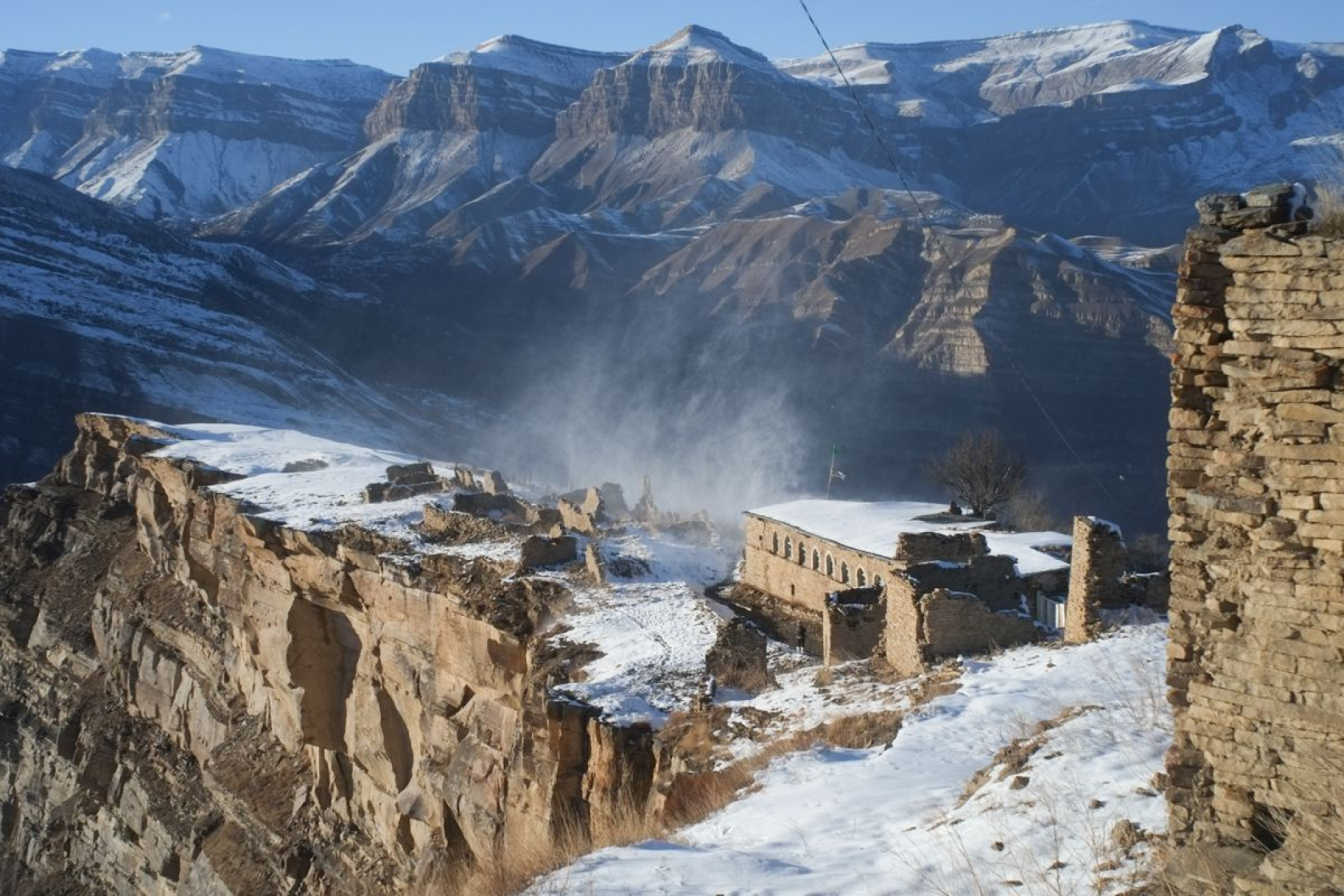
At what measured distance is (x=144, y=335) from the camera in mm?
82125

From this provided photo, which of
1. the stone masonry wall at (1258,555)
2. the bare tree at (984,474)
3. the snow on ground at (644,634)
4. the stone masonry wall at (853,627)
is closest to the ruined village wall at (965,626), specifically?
the stone masonry wall at (853,627)

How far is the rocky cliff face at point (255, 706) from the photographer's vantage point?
19.0 metres

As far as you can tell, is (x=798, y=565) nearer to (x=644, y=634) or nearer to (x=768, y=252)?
(x=644, y=634)

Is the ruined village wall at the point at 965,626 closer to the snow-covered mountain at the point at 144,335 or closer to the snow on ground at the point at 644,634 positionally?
the snow on ground at the point at 644,634

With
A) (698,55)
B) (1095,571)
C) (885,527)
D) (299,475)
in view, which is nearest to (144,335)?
(299,475)

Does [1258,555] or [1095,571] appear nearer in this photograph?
[1258,555]

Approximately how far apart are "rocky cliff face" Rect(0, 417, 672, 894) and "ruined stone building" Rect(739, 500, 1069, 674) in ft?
14.3

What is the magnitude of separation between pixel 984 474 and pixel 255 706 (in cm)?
2697

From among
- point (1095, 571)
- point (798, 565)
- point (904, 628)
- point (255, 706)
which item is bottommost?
point (255, 706)

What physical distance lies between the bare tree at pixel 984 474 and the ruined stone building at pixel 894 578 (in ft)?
29.7

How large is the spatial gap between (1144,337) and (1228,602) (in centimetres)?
9004

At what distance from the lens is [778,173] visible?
16012 cm

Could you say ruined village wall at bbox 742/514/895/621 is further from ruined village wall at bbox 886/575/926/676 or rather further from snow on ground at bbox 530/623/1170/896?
snow on ground at bbox 530/623/1170/896

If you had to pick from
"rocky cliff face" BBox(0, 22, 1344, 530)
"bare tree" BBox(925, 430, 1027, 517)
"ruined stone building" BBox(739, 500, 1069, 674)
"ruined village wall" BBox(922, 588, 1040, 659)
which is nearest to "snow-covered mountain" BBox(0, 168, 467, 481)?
"rocky cliff face" BBox(0, 22, 1344, 530)
